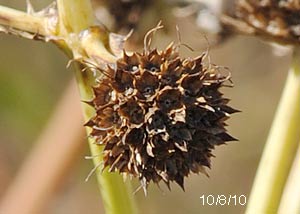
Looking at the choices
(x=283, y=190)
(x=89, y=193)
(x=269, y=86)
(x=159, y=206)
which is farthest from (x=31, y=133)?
(x=283, y=190)

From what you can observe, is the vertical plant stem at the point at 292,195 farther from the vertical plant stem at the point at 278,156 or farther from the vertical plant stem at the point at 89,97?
the vertical plant stem at the point at 89,97

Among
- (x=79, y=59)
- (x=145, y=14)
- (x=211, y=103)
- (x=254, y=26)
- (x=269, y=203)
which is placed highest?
(x=145, y=14)

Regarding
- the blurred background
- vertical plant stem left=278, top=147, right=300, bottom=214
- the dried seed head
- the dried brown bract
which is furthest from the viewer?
the blurred background

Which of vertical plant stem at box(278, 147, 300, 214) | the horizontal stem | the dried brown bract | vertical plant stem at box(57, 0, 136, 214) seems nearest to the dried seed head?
vertical plant stem at box(57, 0, 136, 214)

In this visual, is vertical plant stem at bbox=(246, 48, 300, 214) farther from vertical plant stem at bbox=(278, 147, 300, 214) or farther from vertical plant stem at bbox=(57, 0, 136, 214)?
vertical plant stem at bbox=(57, 0, 136, 214)

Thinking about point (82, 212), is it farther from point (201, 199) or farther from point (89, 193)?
point (201, 199)
